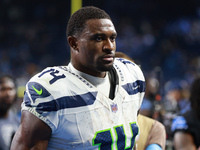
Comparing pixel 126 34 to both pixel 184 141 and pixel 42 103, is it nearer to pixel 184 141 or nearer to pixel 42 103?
pixel 184 141

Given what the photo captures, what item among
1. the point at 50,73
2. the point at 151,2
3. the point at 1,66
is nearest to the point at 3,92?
the point at 50,73

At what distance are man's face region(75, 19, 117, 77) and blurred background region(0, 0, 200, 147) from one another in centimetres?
671

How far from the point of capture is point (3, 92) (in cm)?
321

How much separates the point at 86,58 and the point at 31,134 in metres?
0.44

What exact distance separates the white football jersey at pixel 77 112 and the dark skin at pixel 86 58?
0.14ft

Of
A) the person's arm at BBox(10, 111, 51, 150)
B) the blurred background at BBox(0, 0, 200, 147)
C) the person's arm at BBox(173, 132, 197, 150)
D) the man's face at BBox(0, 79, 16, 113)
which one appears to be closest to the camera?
the person's arm at BBox(10, 111, 51, 150)

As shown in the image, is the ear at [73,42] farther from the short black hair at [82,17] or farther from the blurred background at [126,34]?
the blurred background at [126,34]

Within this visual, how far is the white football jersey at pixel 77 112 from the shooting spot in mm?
1445

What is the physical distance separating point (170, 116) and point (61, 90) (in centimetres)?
191

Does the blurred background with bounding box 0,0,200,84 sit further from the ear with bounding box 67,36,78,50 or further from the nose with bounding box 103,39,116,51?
the nose with bounding box 103,39,116,51

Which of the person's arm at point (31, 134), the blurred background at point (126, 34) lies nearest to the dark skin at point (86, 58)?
the person's arm at point (31, 134)

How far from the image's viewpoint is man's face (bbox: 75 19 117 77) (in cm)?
154

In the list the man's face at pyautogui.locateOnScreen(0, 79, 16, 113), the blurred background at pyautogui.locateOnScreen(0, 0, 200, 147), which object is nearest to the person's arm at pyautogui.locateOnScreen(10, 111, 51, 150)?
the man's face at pyautogui.locateOnScreen(0, 79, 16, 113)

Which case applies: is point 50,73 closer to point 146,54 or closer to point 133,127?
point 133,127
